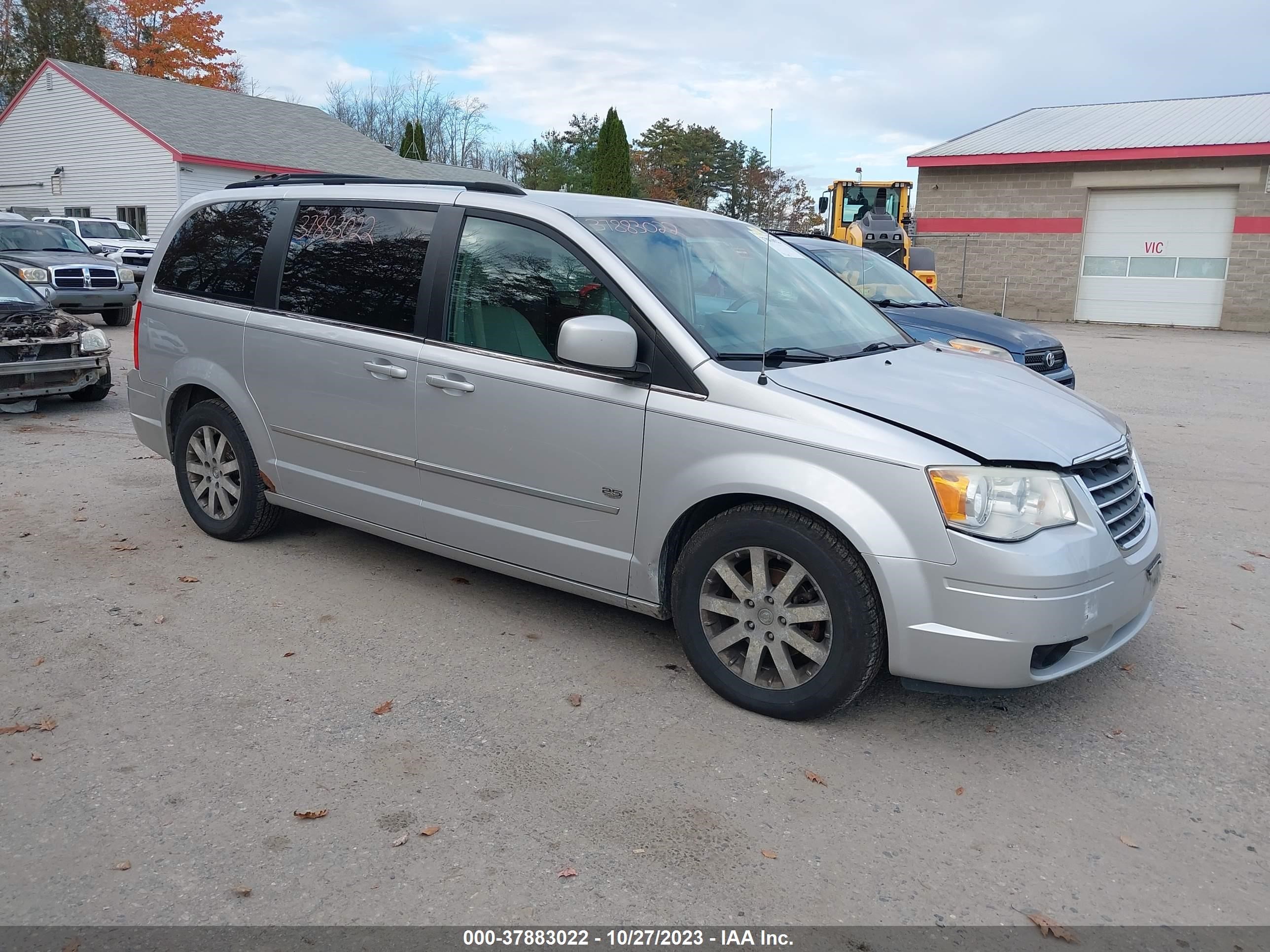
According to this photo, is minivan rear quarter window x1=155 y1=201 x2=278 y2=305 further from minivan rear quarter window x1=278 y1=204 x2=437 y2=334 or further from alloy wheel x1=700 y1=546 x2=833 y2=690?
alloy wheel x1=700 y1=546 x2=833 y2=690

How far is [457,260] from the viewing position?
183 inches

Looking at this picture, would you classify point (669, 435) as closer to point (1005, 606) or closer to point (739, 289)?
point (739, 289)

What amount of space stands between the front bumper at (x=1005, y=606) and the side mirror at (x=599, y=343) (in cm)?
Result: 121

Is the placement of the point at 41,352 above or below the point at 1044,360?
below

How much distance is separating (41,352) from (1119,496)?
937 cm

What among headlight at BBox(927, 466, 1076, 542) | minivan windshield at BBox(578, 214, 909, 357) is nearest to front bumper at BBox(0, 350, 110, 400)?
minivan windshield at BBox(578, 214, 909, 357)

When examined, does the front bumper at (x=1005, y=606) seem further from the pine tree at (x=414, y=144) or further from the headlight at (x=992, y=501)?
the pine tree at (x=414, y=144)

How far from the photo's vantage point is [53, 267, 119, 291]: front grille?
16016 millimetres

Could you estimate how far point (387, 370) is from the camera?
15.6 feet

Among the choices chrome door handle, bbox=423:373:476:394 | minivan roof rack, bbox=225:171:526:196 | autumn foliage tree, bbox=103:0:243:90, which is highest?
autumn foliage tree, bbox=103:0:243:90

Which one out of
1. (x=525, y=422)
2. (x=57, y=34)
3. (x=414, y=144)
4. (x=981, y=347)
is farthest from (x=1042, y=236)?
(x=57, y=34)

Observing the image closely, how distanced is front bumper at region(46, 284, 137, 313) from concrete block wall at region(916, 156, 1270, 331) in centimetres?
1952

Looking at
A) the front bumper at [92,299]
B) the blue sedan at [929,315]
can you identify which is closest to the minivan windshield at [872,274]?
the blue sedan at [929,315]

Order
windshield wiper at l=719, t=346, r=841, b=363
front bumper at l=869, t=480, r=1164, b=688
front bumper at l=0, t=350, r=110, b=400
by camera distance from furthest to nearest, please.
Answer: front bumper at l=0, t=350, r=110, b=400 → windshield wiper at l=719, t=346, r=841, b=363 → front bumper at l=869, t=480, r=1164, b=688
